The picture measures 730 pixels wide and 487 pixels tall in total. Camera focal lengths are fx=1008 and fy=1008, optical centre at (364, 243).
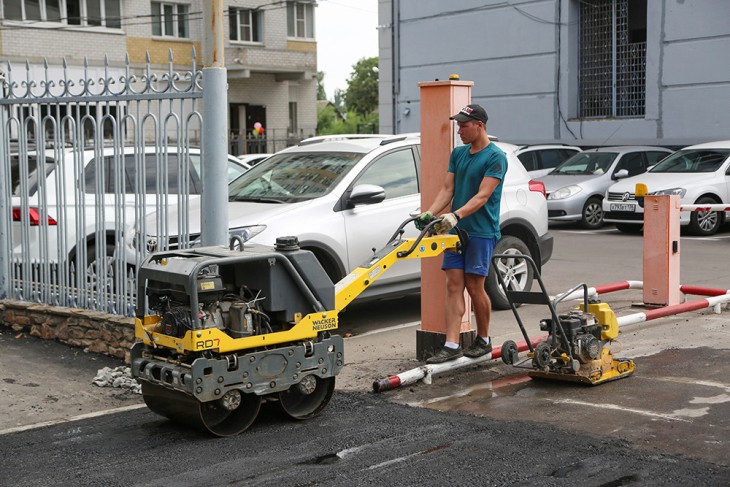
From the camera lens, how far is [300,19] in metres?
45.2

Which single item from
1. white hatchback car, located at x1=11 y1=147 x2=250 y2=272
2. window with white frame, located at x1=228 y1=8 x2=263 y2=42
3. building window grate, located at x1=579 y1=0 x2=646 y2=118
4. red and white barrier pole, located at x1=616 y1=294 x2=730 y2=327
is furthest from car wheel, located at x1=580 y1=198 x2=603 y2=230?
window with white frame, located at x1=228 y1=8 x2=263 y2=42

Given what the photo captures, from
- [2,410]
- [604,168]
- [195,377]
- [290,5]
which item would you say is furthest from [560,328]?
[290,5]

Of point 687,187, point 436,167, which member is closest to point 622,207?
point 687,187

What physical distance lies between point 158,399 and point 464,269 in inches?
103

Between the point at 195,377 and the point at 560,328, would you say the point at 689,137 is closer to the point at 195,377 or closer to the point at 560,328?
the point at 560,328

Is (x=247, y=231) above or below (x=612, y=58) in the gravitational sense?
below

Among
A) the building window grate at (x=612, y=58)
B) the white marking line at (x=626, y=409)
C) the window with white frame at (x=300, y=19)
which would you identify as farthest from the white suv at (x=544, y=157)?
the window with white frame at (x=300, y=19)

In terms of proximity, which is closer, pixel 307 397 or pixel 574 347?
pixel 307 397

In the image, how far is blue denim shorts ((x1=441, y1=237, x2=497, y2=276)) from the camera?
25.0ft

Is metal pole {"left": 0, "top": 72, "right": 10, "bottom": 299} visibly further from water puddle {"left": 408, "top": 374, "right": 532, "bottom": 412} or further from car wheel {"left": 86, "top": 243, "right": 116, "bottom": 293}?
water puddle {"left": 408, "top": 374, "right": 532, "bottom": 412}

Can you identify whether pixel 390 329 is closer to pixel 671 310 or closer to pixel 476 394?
pixel 671 310

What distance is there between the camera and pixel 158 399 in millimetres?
6258

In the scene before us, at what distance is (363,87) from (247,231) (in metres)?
83.2

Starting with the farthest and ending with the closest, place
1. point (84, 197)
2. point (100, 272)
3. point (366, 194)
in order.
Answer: point (366, 194) → point (84, 197) → point (100, 272)
